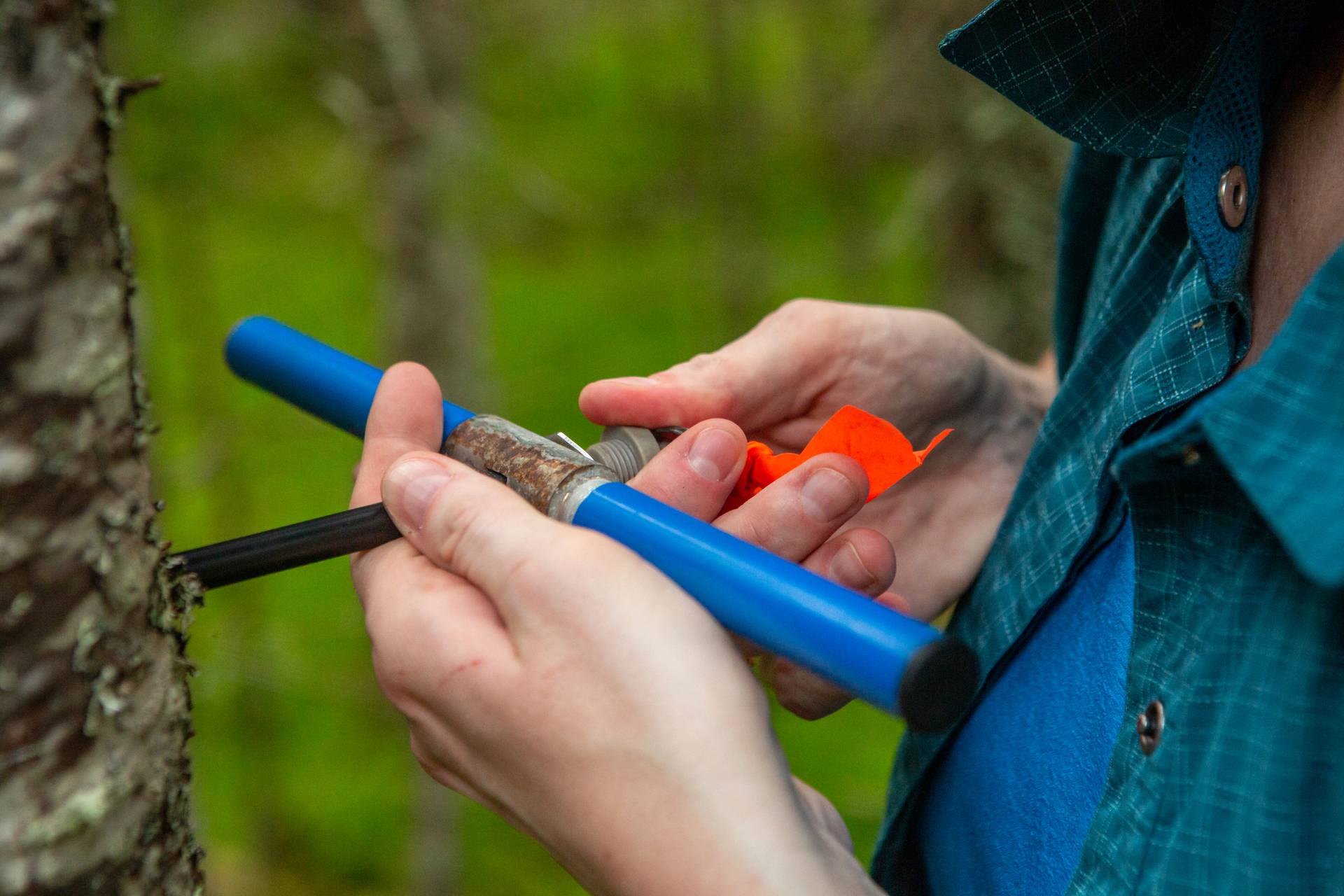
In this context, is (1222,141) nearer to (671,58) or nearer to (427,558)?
(427,558)

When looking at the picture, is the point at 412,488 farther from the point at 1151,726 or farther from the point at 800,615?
the point at 1151,726

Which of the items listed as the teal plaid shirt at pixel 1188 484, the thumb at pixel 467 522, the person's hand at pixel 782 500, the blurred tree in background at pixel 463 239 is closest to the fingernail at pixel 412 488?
the thumb at pixel 467 522

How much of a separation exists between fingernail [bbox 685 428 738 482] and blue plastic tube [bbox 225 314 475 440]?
0.22m

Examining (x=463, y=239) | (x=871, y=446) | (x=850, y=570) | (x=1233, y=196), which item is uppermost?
(x=1233, y=196)

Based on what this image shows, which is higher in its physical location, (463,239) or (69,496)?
(69,496)

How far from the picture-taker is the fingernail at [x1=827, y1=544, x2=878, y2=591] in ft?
3.22

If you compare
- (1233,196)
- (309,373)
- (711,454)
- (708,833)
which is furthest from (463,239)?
(708,833)

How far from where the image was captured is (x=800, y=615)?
26.8 inches

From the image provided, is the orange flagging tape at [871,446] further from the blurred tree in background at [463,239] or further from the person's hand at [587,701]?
the blurred tree in background at [463,239]

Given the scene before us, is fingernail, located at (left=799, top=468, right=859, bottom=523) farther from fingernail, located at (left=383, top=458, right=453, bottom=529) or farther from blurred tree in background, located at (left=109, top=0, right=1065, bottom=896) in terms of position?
blurred tree in background, located at (left=109, top=0, right=1065, bottom=896)

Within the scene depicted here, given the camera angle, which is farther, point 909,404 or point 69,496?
point 909,404

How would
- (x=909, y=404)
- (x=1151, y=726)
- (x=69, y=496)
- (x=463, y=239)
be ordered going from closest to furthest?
(x=69, y=496) < (x=1151, y=726) < (x=909, y=404) < (x=463, y=239)

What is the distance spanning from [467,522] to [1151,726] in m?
0.49

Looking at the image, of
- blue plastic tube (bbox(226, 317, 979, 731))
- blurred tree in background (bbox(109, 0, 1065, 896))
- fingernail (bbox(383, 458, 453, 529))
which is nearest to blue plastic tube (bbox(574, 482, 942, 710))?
blue plastic tube (bbox(226, 317, 979, 731))
